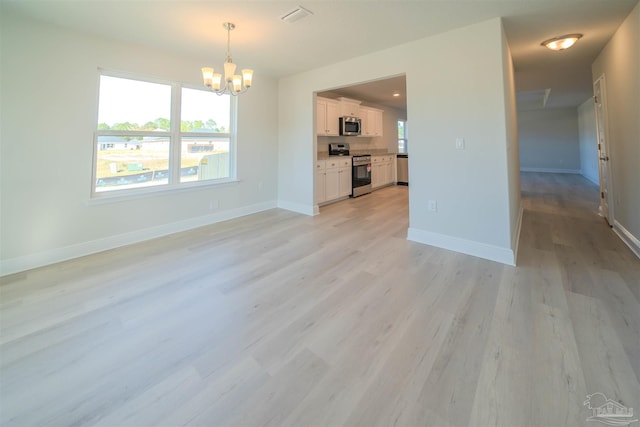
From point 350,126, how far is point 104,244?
17.0 ft

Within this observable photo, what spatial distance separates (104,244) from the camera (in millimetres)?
3318

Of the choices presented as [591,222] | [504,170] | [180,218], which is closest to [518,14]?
[504,170]

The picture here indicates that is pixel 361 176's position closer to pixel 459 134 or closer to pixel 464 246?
pixel 459 134

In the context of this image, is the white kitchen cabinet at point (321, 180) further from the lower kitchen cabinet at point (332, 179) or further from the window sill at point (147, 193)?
the window sill at point (147, 193)

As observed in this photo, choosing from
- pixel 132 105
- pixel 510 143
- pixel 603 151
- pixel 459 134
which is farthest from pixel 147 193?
pixel 603 151

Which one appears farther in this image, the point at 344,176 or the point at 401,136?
the point at 401,136

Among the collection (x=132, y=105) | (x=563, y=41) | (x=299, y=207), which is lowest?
(x=299, y=207)

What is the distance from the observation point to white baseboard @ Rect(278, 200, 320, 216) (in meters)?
4.95

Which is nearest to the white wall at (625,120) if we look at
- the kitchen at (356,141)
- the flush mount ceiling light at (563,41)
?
the flush mount ceiling light at (563,41)

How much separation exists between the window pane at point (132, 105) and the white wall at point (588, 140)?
34.8 feet

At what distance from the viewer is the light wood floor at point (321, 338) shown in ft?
4.06

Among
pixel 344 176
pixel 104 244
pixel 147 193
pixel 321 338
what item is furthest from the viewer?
pixel 344 176

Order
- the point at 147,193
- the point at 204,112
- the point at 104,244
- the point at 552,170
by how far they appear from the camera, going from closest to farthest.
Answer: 1. the point at 104,244
2. the point at 147,193
3. the point at 204,112
4. the point at 552,170

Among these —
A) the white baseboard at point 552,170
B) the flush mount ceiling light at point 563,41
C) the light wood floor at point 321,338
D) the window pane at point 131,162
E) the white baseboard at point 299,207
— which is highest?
the white baseboard at point 552,170
